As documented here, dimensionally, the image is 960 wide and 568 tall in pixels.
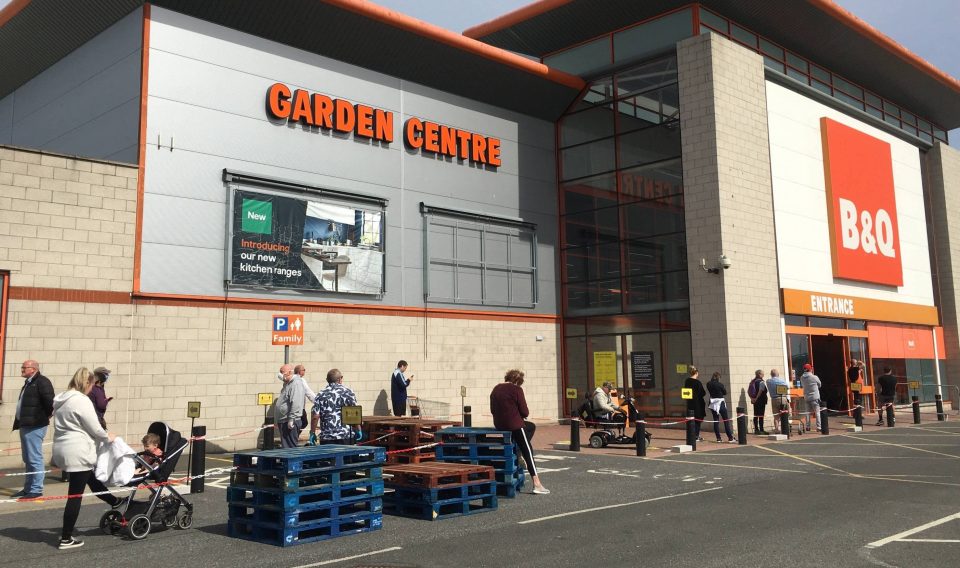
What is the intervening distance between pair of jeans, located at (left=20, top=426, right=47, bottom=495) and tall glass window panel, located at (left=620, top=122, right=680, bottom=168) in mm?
18335

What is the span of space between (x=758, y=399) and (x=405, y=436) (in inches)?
463

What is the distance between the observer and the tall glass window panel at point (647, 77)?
23688mm

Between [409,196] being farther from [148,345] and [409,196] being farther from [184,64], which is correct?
[148,345]

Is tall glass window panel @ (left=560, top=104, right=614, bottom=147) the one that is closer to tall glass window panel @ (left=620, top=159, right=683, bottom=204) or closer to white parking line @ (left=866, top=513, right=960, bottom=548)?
tall glass window panel @ (left=620, top=159, right=683, bottom=204)

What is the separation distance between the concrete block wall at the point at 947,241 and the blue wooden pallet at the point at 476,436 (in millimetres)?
28402

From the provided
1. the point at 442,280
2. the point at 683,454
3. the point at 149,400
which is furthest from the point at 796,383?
the point at 149,400

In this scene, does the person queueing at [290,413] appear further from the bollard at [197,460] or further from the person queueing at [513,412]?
the person queueing at [513,412]

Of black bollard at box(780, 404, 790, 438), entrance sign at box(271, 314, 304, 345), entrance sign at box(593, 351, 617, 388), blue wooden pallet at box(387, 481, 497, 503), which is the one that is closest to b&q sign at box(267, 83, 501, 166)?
entrance sign at box(271, 314, 304, 345)

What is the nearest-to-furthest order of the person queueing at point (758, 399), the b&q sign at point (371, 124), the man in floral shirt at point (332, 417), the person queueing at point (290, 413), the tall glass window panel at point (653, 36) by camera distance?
the man in floral shirt at point (332, 417) < the person queueing at point (290, 413) < the b&q sign at point (371, 124) < the person queueing at point (758, 399) < the tall glass window panel at point (653, 36)

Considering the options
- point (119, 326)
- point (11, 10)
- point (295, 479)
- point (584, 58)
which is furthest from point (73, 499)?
point (584, 58)

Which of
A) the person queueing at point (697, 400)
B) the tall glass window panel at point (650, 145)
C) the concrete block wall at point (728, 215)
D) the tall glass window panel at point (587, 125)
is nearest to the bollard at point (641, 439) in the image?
the person queueing at point (697, 400)

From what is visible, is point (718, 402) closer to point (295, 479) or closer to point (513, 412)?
point (513, 412)

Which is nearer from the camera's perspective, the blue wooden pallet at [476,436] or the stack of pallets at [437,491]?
the stack of pallets at [437,491]

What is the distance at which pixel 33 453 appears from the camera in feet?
36.5
